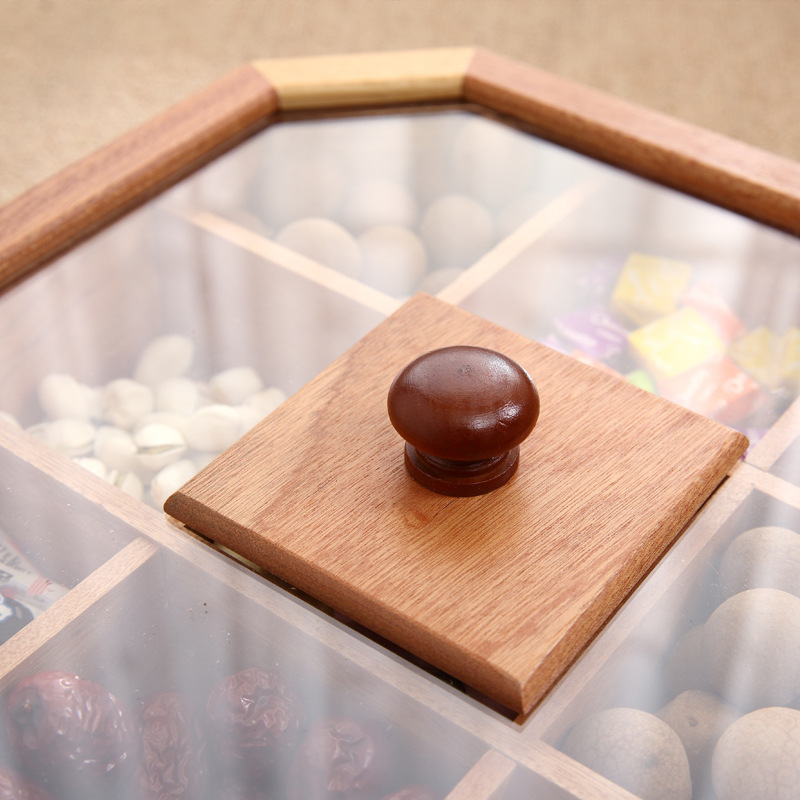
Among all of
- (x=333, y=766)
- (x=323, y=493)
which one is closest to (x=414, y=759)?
(x=333, y=766)

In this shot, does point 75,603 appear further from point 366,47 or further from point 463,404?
point 366,47

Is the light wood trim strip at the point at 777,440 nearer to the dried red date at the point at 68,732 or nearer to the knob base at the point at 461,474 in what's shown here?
the knob base at the point at 461,474

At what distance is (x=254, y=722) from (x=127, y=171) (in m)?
0.45

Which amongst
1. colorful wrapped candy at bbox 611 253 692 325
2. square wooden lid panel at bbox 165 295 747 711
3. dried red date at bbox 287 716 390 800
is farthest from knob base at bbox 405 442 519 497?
colorful wrapped candy at bbox 611 253 692 325

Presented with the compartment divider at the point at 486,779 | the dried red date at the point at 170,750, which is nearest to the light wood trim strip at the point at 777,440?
the compartment divider at the point at 486,779

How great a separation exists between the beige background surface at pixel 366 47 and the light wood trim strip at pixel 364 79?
0.96m

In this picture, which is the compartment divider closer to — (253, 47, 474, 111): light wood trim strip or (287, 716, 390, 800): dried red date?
(287, 716, 390, 800): dried red date

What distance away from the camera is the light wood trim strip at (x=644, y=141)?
733 millimetres

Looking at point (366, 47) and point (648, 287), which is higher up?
point (648, 287)

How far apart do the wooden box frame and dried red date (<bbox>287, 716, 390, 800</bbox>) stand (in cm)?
3

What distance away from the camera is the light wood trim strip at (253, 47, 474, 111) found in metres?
0.85

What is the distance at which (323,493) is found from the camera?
1.72ft

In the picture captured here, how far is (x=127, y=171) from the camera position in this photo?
755 millimetres

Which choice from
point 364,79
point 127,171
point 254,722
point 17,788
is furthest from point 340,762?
point 364,79
